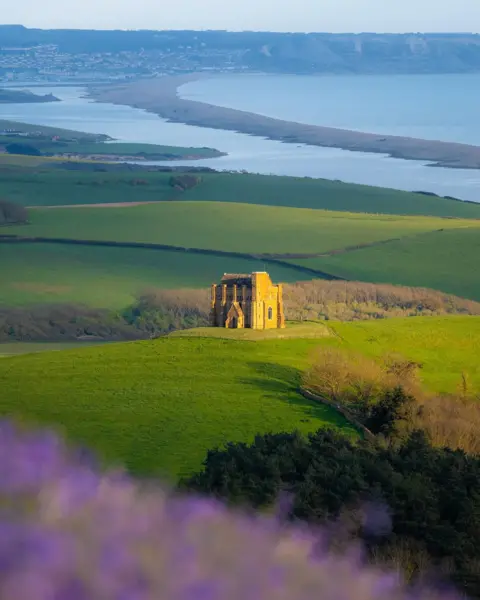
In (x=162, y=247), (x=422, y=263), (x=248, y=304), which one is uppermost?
(x=248, y=304)

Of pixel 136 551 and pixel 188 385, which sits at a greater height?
pixel 136 551

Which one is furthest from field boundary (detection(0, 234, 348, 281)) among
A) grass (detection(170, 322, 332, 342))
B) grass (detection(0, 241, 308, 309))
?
grass (detection(170, 322, 332, 342))

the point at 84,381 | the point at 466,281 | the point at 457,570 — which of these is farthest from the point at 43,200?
the point at 457,570

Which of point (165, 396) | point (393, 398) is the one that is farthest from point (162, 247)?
point (393, 398)

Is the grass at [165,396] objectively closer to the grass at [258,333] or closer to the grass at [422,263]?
the grass at [258,333]

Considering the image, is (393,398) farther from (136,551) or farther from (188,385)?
(136,551)
